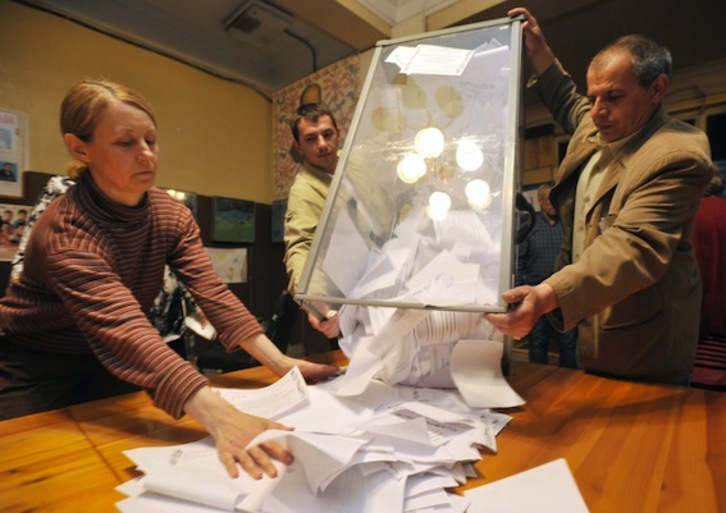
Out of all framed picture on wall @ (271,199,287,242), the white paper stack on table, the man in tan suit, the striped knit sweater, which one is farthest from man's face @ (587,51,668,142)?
framed picture on wall @ (271,199,287,242)

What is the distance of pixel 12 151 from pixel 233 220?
53.1 inches

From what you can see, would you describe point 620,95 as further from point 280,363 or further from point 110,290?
point 110,290

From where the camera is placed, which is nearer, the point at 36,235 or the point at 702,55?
the point at 36,235

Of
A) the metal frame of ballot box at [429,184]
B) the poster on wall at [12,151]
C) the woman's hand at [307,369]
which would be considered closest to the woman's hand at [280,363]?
the woman's hand at [307,369]

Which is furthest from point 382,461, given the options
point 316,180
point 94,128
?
point 316,180

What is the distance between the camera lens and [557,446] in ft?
1.85

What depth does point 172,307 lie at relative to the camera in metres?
1.21

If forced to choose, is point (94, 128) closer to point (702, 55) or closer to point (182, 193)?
point (182, 193)

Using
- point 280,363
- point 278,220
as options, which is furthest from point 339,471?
point 278,220

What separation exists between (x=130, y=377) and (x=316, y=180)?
3.33 feet

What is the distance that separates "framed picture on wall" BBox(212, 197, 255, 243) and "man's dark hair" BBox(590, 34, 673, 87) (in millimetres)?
2677

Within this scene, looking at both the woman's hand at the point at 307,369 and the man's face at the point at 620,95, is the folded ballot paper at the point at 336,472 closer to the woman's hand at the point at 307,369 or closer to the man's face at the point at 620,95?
the woman's hand at the point at 307,369

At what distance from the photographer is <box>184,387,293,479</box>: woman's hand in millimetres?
485

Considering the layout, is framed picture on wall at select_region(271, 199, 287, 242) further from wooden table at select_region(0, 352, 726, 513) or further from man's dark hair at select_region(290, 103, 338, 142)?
wooden table at select_region(0, 352, 726, 513)
